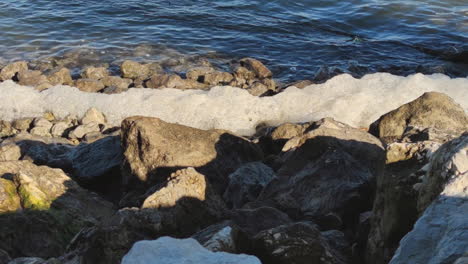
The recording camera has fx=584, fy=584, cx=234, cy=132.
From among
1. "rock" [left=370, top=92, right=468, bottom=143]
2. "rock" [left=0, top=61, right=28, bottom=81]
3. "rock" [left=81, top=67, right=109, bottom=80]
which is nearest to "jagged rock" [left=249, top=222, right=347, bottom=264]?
"rock" [left=370, top=92, right=468, bottom=143]

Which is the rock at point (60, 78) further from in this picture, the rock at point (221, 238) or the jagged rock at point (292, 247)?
the jagged rock at point (292, 247)

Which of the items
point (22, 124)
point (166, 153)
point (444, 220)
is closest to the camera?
point (444, 220)

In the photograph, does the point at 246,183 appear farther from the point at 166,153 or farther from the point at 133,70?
the point at 133,70

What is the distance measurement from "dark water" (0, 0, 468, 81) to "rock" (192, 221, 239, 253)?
11766 millimetres

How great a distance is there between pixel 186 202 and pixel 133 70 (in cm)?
1132

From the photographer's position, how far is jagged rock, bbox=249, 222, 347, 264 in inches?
Answer: 203

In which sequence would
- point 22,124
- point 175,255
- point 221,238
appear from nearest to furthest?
point 175,255 < point 221,238 < point 22,124

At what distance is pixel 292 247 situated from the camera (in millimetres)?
5188

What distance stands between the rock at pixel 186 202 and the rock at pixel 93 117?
24.4ft

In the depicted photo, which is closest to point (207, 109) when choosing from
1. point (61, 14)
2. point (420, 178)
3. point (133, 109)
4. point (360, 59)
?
point (133, 109)

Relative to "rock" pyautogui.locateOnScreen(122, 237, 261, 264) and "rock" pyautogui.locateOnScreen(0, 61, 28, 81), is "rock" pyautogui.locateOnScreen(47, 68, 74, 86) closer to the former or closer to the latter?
"rock" pyautogui.locateOnScreen(0, 61, 28, 81)

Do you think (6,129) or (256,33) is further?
(256,33)

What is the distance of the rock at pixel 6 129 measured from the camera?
1330 centimetres

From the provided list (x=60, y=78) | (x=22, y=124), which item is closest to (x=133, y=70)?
(x=60, y=78)
